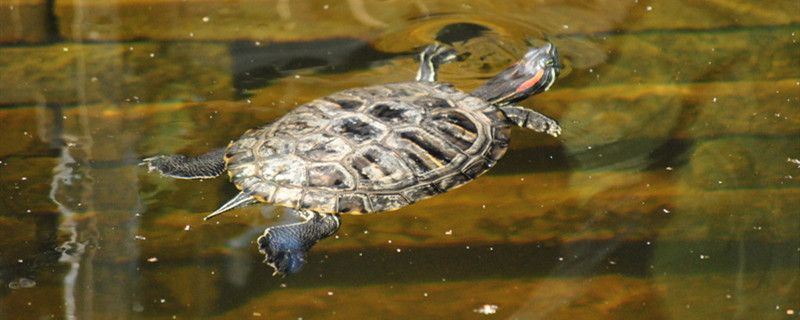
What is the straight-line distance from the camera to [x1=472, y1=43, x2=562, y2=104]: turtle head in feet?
13.0

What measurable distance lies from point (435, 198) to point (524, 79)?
2.52ft

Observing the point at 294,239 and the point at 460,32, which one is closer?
the point at 294,239

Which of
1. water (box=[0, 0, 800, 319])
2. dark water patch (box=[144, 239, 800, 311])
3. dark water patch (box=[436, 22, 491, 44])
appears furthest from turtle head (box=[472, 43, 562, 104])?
dark water patch (box=[144, 239, 800, 311])

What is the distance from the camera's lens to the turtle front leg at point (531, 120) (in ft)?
12.4

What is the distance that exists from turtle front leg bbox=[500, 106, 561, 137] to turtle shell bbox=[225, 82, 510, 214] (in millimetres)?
129

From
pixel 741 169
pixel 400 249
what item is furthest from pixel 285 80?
pixel 741 169

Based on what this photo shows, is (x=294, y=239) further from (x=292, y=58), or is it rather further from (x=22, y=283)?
(x=292, y=58)

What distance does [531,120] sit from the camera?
381 cm

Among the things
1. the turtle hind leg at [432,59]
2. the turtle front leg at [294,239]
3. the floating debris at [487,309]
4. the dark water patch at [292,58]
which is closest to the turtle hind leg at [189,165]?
the turtle front leg at [294,239]

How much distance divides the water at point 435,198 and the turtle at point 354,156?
9 centimetres

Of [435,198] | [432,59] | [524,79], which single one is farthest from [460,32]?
[435,198]

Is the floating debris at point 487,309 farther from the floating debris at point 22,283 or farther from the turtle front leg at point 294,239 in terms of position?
the floating debris at point 22,283

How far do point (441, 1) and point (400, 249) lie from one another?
1.76 metres

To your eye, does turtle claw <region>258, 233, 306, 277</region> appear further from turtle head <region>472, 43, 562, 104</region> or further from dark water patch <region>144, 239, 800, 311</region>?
turtle head <region>472, 43, 562, 104</region>
